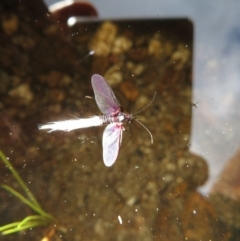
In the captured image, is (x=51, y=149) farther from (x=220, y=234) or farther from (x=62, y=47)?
(x=220, y=234)

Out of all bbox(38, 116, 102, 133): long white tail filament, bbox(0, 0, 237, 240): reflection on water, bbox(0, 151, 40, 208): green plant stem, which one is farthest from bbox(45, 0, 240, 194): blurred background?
bbox(0, 151, 40, 208): green plant stem

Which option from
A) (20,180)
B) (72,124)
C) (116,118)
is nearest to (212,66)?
(116,118)

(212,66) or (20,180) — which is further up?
(212,66)

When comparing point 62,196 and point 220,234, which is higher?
point 62,196

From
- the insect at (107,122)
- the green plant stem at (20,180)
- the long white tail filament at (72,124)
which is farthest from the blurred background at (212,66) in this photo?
the green plant stem at (20,180)

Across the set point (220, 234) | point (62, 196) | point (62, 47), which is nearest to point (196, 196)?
point (220, 234)

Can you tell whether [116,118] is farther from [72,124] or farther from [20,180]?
[20,180]

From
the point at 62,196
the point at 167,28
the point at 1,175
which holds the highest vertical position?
the point at 167,28
